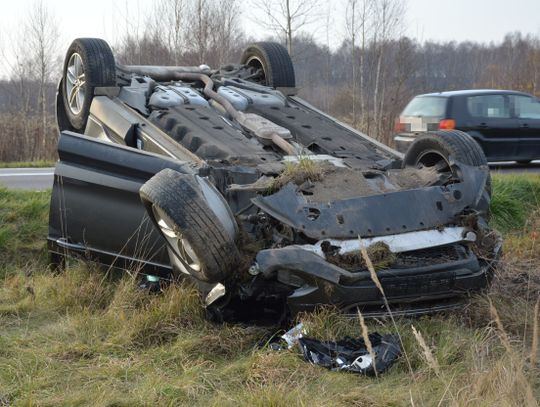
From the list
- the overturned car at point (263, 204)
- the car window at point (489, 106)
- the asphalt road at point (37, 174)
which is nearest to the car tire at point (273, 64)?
the overturned car at point (263, 204)

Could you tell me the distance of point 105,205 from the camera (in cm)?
459

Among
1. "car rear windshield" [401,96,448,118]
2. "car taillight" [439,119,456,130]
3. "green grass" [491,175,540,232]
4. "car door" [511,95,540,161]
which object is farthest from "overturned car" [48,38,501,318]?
"car door" [511,95,540,161]

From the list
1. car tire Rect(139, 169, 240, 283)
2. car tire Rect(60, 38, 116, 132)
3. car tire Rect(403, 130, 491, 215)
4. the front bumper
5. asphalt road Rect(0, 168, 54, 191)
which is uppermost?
car tire Rect(60, 38, 116, 132)

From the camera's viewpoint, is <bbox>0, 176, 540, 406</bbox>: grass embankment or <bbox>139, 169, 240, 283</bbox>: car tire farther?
<bbox>139, 169, 240, 283</bbox>: car tire

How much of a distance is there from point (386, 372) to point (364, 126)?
14020 millimetres

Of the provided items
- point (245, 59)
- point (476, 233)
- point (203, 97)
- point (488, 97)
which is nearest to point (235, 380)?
point (476, 233)

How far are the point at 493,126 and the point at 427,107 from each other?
3.56ft

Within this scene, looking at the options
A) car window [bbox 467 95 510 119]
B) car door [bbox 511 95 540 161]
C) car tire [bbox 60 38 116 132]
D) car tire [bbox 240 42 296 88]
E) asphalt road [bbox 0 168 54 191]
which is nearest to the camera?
car tire [bbox 60 38 116 132]

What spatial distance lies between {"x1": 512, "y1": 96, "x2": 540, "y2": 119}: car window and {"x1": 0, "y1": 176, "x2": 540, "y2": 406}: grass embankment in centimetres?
713

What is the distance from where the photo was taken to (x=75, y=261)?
4.96 metres

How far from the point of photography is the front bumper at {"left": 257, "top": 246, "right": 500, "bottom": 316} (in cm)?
362

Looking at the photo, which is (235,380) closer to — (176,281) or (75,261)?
(176,281)

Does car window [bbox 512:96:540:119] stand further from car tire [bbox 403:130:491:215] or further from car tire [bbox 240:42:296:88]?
car tire [bbox 403:130:491:215]

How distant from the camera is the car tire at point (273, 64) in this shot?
664 centimetres
